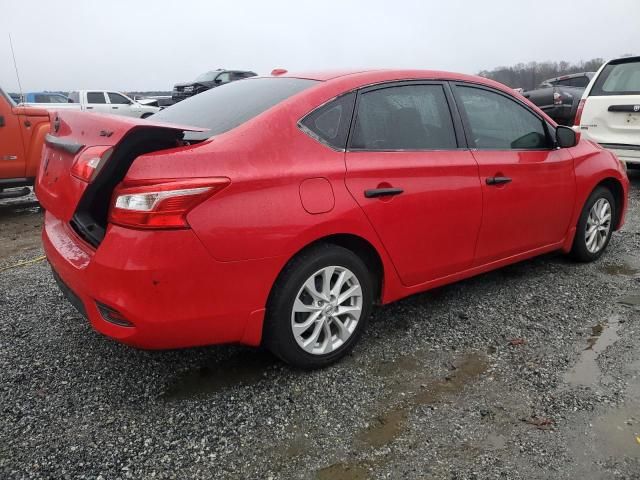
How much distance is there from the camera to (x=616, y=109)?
675 centimetres

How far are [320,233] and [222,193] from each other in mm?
532

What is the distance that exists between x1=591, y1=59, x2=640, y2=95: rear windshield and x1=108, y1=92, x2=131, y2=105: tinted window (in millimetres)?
17915

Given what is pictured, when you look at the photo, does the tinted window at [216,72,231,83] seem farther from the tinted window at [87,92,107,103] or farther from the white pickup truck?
the tinted window at [87,92,107,103]

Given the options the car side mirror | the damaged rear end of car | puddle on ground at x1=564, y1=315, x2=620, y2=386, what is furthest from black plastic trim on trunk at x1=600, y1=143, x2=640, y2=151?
the damaged rear end of car

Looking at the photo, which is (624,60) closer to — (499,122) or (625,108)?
(625,108)

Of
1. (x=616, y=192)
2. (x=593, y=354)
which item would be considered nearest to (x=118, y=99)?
(x=616, y=192)

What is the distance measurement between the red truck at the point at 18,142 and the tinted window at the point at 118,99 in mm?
14635

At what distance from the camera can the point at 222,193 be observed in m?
2.22

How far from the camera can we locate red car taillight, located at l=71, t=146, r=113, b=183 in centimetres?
228

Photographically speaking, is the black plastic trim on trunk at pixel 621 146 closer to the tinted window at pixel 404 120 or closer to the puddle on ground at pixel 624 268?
the puddle on ground at pixel 624 268

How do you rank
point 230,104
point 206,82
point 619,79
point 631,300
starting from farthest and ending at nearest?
point 206,82
point 619,79
point 631,300
point 230,104

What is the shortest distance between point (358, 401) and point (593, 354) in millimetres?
1422

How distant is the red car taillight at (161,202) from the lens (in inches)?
84.0

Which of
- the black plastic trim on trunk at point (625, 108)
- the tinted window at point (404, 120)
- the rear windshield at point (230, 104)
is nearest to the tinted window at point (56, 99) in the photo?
the black plastic trim on trunk at point (625, 108)
